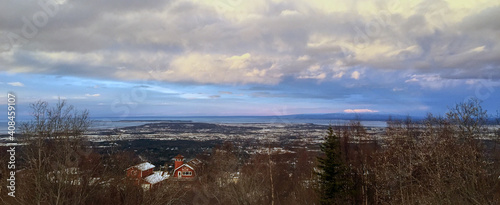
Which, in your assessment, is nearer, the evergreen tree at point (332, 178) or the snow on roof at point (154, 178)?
the evergreen tree at point (332, 178)

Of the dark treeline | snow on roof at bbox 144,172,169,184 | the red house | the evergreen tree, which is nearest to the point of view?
the dark treeline

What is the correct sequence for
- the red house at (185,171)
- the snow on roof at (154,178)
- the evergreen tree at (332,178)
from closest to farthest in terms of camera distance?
the evergreen tree at (332,178) → the snow on roof at (154,178) → the red house at (185,171)

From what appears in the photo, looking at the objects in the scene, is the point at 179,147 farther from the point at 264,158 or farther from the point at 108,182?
the point at 108,182

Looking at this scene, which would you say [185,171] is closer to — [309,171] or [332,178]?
[309,171]

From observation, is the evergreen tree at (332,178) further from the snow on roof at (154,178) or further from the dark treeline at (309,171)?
the snow on roof at (154,178)

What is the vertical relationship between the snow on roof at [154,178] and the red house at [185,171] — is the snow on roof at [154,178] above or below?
above

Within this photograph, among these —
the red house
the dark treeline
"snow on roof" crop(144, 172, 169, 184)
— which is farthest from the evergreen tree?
the red house

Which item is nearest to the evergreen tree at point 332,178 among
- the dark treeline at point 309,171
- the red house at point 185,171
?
the dark treeline at point 309,171

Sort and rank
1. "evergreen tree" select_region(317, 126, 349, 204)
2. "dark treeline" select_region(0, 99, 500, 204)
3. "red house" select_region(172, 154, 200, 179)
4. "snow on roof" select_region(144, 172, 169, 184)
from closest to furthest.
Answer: "dark treeline" select_region(0, 99, 500, 204), "evergreen tree" select_region(317, 126, 349, 204), "snow on roof" select_region(144, 172, 169, 184), "red house" select_region(172, 154, 200, 179)

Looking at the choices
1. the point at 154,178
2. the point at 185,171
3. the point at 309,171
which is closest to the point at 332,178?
the point at 309,171

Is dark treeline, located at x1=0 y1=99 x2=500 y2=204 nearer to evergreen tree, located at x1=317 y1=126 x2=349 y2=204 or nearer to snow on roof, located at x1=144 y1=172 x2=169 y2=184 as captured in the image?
evergreen tree, located at x1=317 y1=126 x2=349 y2=204
